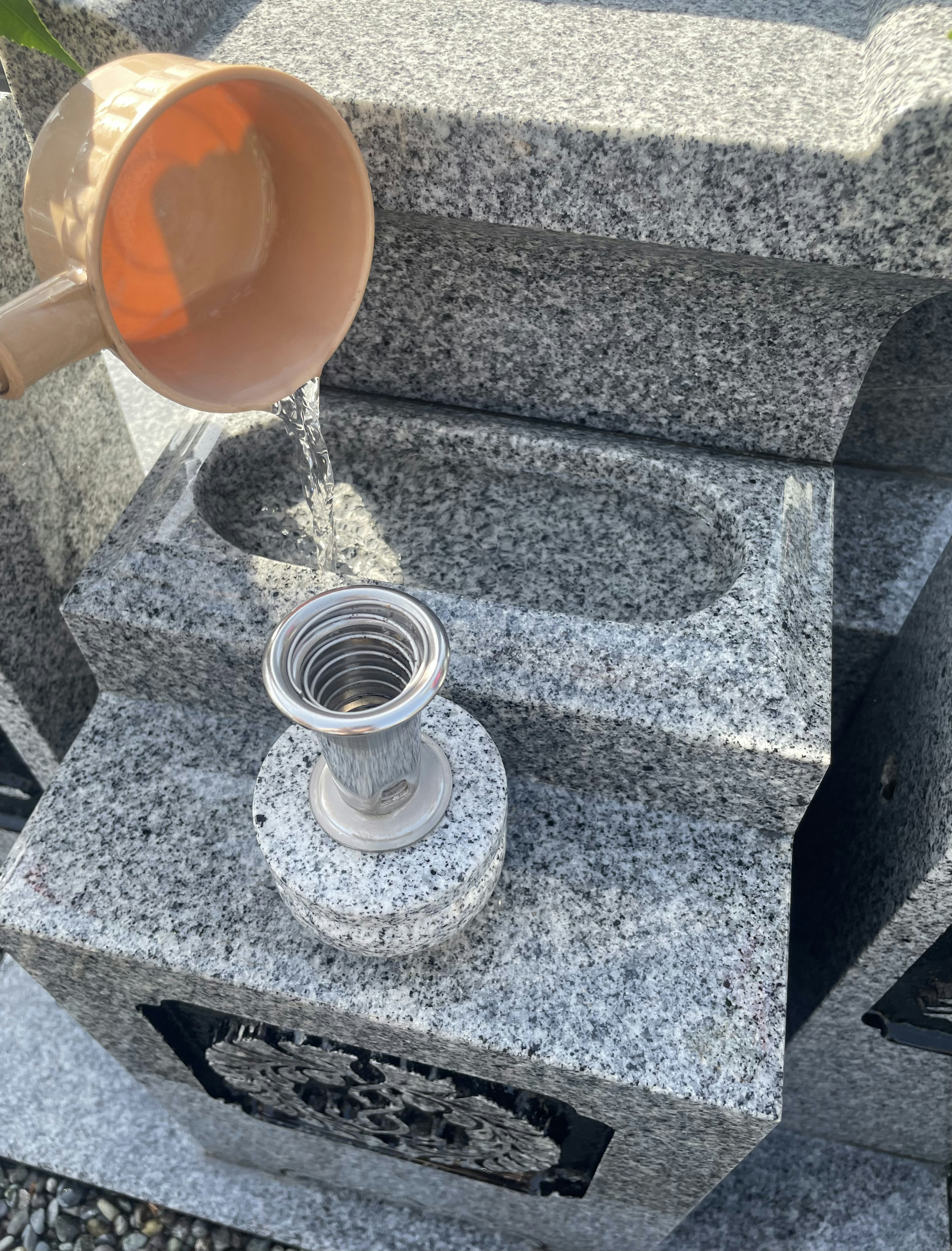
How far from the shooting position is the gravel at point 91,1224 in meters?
2.50

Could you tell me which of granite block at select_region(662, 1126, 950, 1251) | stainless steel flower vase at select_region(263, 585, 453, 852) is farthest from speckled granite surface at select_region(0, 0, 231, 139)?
granite block at select_region(662, 1126, 950, 1251)

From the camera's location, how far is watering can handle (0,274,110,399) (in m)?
1.09

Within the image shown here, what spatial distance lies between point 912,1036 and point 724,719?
1015 mm

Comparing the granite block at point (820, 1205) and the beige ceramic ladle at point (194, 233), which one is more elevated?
the beige ceramic ladle at point (194, 233)

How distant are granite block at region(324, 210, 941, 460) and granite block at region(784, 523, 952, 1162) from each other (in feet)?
1.61

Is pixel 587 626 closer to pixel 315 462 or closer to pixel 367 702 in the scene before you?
pixel 367 702

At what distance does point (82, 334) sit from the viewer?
44.8 inches

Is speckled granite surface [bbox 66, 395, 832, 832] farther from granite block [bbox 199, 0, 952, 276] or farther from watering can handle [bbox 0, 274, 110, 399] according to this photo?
watering can handle [bbox 0, 274, 110, 399]

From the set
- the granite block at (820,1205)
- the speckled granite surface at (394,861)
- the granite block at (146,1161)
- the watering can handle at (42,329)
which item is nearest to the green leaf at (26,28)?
the watering can handle at (42,329)

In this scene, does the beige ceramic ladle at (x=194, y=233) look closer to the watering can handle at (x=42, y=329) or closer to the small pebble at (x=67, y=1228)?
the watering can handle at (x=42, y=329)

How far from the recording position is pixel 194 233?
4.41 feet

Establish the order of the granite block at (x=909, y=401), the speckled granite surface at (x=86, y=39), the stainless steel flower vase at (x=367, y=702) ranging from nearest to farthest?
1. the stainless steel flower vase at (x=367, y=702)
2. the speckled granite surface at (x=86, y=39)
3. the granite block at (x=909, y=401)

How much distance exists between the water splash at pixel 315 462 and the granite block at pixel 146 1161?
64.7 inches

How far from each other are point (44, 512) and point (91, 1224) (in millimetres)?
1897
